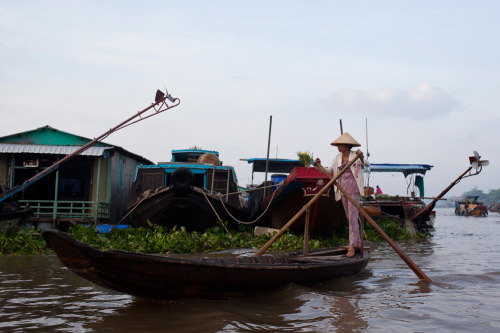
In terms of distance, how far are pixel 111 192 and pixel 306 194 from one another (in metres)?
6.34

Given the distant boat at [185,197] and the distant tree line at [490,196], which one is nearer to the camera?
the distant boat at [185,197]

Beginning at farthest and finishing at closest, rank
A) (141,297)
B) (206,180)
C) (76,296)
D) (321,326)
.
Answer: (206,180) → (76,296) → (141,297) → (321,326)

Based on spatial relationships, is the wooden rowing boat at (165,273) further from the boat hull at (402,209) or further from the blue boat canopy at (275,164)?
the boat hull at (402,209)

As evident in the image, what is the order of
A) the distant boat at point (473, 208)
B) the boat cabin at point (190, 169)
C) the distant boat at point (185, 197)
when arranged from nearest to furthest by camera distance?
the distant boat at point (185, 197)
the boat cabin at point (190, 169)
the distant boat at point (473, 208)

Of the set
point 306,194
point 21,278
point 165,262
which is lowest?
point 21,278

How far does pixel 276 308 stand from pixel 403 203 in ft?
38.8

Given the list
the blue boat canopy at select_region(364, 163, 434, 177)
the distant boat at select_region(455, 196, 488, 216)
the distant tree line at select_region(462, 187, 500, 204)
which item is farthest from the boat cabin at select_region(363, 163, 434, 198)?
the distant tree line at select_region(462, 187, 500, 204)

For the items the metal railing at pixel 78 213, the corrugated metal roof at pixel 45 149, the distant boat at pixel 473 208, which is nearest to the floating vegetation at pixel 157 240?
the metal railing at pixel 78 213

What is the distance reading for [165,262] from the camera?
13.5ft

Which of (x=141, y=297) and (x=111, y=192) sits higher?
(x=111, y=192)

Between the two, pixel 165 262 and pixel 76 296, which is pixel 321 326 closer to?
pixel 165 262

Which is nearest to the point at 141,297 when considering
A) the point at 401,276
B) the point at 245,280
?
the point at 245,280

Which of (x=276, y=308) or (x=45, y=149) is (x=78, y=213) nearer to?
(x=45, y=149)

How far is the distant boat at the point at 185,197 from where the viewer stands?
10.3 meters
